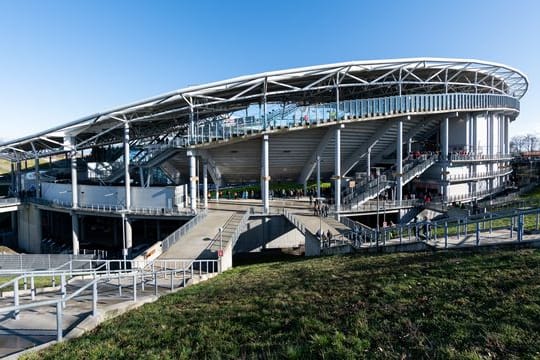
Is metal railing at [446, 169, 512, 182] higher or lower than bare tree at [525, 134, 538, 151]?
lower

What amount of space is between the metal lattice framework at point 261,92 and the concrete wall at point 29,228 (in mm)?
6262

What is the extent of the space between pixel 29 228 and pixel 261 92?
30.0 meters

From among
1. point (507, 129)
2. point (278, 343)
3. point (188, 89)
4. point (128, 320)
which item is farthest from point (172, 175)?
point (507, 129)

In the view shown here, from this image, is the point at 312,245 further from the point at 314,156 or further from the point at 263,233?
the point at 314,156

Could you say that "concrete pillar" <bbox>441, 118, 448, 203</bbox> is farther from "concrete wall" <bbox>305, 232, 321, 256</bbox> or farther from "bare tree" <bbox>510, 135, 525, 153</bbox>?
"bare tree" <bbox>510, 135, 525, 153</bbox>

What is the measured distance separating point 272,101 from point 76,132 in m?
19.9

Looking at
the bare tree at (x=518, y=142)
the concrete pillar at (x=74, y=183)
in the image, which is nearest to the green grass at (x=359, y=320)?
the concrete pillar at (x=74, y=183)

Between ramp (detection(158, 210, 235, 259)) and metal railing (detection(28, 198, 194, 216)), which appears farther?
metal railing (detection(28, 198, 194, 216))

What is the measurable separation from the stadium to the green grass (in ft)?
47.2

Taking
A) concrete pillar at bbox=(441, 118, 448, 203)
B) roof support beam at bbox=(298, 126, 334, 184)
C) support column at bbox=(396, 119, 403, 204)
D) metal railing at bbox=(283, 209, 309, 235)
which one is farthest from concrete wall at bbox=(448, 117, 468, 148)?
metal railing at bbox=(283, 209, 309, 235)

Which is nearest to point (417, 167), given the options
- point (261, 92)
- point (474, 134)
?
point (474, 134)

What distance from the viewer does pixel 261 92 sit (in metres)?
28.0

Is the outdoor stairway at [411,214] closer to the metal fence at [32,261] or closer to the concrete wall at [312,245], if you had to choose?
the concrete wall at [312,245]

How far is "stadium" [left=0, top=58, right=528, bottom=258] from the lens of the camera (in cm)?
2531
